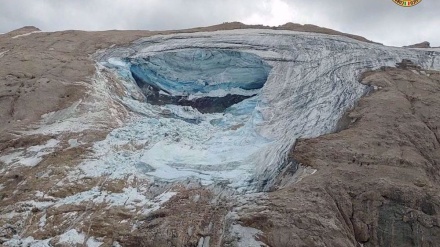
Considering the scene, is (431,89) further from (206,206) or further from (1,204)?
(1,204)

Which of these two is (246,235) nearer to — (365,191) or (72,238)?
(365,191)

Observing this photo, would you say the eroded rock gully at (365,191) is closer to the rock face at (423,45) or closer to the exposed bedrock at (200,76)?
the exposed bedrock at (200,76)

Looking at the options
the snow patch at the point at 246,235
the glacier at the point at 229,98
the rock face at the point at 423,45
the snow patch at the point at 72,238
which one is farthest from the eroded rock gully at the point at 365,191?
the rock face at the point at 423,45

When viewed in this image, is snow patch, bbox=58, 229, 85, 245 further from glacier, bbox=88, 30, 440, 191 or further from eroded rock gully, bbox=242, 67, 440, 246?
eroded rock gully, bbox=242, 67, 440, 246

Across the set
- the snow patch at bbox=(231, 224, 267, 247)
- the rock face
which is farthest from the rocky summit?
the rock face

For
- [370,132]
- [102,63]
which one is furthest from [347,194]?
[102,63]

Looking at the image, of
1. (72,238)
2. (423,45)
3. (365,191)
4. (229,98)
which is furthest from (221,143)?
(423,45)
